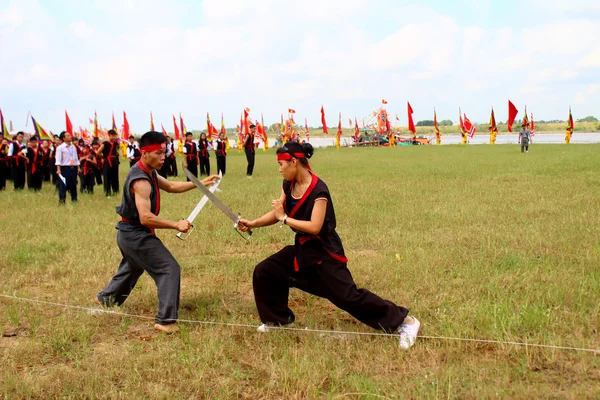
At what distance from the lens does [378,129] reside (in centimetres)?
6353

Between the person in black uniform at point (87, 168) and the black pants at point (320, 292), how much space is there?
12.7 m

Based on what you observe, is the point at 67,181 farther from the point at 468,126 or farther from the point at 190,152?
the point at 468,126

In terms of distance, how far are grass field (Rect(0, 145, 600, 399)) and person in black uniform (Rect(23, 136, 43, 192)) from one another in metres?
8.49

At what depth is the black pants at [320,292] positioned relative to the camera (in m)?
4.38

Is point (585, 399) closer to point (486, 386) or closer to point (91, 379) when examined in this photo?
point (486, 386)

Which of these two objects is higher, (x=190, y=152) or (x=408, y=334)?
(x=190, y=152)

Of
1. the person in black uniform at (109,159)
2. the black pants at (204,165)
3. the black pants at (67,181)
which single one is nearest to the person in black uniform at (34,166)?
the person in black uniform at (109,159)

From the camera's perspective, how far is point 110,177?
15.3m

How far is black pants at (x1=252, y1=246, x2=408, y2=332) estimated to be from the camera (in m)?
4.38

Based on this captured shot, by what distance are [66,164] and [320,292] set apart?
35.2ft

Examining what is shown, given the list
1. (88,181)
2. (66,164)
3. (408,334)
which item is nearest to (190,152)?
(88,181)

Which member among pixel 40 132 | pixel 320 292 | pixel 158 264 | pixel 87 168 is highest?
pixel 40 132

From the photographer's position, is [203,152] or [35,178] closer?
[35,178]

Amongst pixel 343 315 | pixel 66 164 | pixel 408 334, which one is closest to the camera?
pixel 408 334
